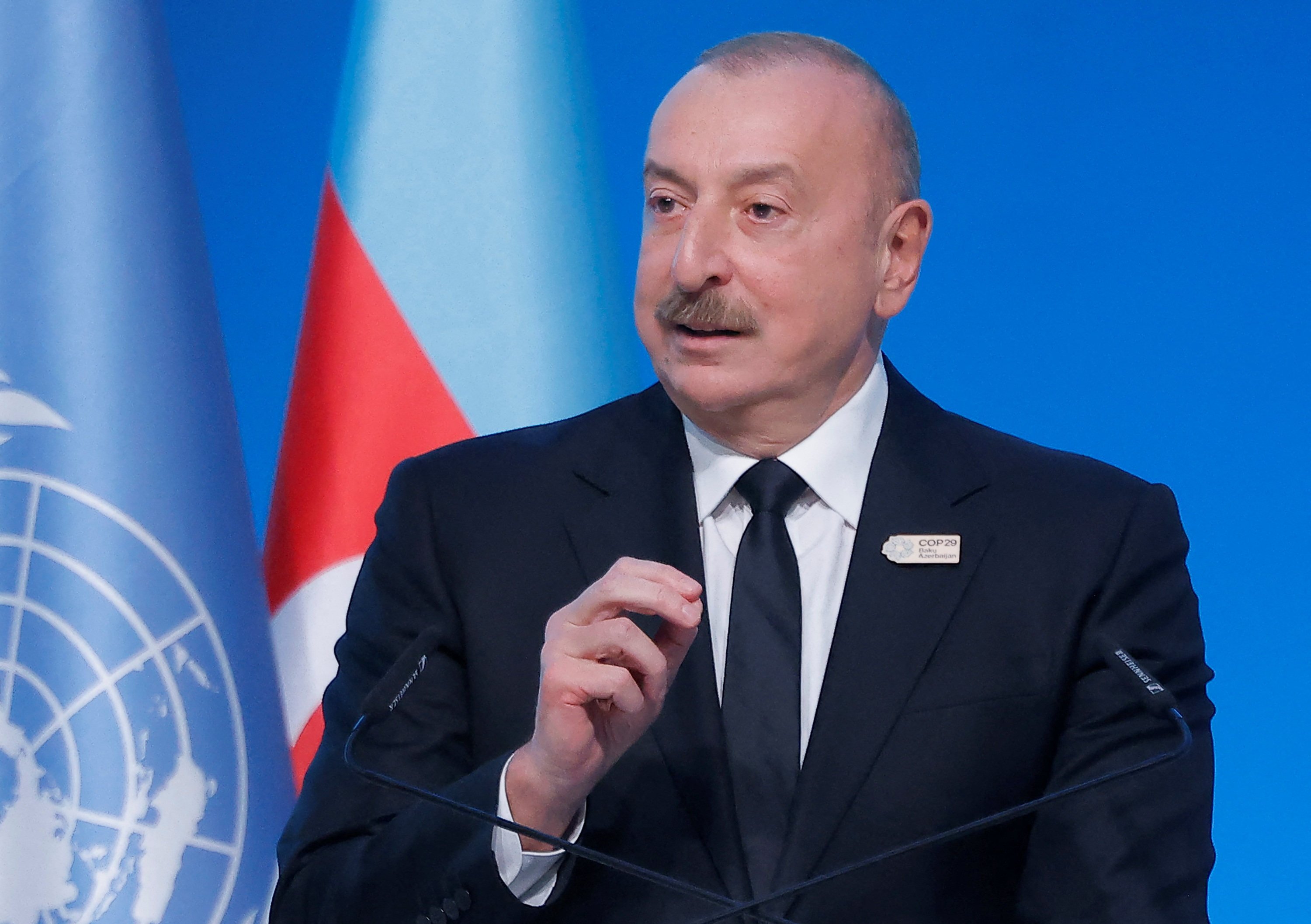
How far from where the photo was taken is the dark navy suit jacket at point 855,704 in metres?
1.24

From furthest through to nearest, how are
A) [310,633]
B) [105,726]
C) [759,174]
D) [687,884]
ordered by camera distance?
[310,633] < [105,726] < [759,174] < [687,884]

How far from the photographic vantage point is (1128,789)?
1.26 m

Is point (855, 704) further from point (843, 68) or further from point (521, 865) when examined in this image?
point (843, 68)

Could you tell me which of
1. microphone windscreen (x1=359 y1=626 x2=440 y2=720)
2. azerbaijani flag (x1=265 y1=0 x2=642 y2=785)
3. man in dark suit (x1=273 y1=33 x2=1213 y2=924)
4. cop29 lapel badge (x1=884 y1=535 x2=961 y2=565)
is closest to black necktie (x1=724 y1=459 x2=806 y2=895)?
man in dark suit (x1=273 y1=33 x2=1213 y2=924)

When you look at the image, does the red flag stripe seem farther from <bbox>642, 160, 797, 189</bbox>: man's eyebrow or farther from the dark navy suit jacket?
<bbox>642, 160, 797, 189</bbox>: man's eyebrow

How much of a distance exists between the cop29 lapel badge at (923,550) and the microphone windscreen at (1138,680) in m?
0.24

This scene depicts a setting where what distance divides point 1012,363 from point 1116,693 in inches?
41.4

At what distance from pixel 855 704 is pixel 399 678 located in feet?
1.51

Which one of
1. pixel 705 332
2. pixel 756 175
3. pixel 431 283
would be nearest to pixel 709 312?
pixel 705 332

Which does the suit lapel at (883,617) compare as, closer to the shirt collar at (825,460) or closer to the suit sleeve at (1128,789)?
the shirt collar at (825,460)

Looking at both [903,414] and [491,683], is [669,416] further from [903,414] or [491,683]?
[491,683]

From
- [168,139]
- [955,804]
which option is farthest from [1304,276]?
[168,139]

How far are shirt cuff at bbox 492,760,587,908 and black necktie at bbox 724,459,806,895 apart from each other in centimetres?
20

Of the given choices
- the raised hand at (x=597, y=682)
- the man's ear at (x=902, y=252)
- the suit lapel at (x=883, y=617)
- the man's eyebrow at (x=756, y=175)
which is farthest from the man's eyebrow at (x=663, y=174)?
the raised hand at (x=597, y=682)
